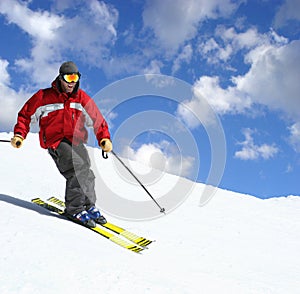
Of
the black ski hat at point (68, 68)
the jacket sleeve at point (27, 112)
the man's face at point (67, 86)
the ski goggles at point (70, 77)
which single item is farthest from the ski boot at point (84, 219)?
the black ski hat at point (68, 68)

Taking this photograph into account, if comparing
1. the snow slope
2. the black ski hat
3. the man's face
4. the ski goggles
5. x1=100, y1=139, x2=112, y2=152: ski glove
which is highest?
the black ski hat

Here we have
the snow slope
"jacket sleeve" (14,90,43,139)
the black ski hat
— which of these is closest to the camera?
the snow slope

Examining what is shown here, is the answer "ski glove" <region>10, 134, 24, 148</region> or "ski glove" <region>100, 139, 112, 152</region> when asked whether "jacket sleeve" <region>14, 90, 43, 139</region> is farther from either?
"ski glove" <region>100, 139, 112, 152</region>

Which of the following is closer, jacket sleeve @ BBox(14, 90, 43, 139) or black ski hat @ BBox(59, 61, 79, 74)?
black ski hat @ BBox(59, 61, 79, 74)

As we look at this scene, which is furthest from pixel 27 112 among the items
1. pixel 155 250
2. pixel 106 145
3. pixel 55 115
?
pixel 155 250

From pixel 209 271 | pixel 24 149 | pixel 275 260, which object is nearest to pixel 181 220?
pixel 275 260

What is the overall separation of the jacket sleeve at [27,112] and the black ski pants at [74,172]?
541 mm

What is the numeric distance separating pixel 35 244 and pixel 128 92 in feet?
15.7

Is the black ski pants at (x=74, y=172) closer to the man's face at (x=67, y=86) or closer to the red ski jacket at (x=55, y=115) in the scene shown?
the red ski jacket at (x=55, y=115)

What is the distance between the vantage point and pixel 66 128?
5.88m

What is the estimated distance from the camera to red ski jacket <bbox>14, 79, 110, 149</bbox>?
5.89m

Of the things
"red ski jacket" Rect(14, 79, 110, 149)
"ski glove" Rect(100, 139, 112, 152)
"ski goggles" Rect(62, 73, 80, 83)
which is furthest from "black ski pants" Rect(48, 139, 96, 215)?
"ski goggles" Rect(62, 73, 80, 83)

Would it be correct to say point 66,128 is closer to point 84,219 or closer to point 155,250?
point 84,219

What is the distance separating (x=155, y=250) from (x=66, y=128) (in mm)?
2288
